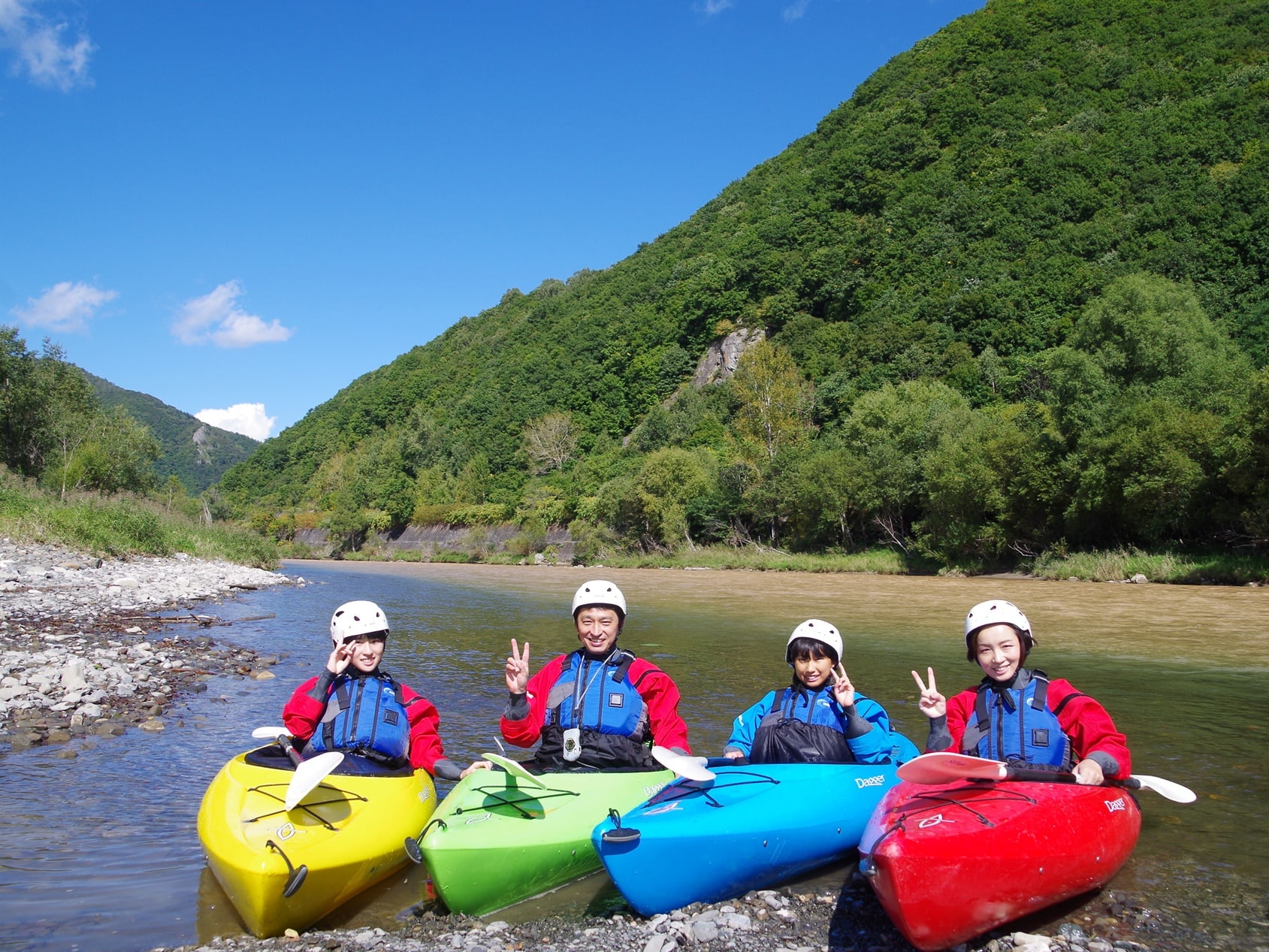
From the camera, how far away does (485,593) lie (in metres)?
27.0

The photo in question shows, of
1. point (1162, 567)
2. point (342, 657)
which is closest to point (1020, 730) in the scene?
point (342, 657)

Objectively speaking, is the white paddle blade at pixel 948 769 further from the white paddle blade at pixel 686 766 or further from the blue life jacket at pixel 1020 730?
the white paddle blade at pixel 686 766

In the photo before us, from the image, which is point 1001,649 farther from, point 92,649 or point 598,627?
point 92,649

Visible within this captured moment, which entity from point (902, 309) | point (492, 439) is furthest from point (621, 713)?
point (492, 439)

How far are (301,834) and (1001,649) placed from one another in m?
3.72

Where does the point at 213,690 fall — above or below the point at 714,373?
below

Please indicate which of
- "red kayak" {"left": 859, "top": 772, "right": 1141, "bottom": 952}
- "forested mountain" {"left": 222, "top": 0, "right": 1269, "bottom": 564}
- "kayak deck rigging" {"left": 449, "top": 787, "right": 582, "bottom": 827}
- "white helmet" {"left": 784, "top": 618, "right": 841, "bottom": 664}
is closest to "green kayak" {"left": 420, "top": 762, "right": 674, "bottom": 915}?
"kayak deck rigging" {"left": 449, "top": 787, "right": 582, "bottom": 827}

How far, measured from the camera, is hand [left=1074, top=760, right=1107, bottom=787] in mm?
4191

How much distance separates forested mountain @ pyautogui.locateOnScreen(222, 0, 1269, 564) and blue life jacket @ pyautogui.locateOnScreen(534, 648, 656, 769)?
2157 centimetres

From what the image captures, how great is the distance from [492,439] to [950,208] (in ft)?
165

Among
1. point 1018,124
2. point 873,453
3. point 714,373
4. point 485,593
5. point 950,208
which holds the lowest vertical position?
point 485,593

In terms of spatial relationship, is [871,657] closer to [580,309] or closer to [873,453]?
[873,453]

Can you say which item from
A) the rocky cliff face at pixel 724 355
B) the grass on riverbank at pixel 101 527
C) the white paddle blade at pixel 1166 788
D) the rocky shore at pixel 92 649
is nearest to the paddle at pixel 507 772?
the white paddle blade at pixel 1166 788

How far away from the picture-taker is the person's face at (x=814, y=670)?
15.8ft
